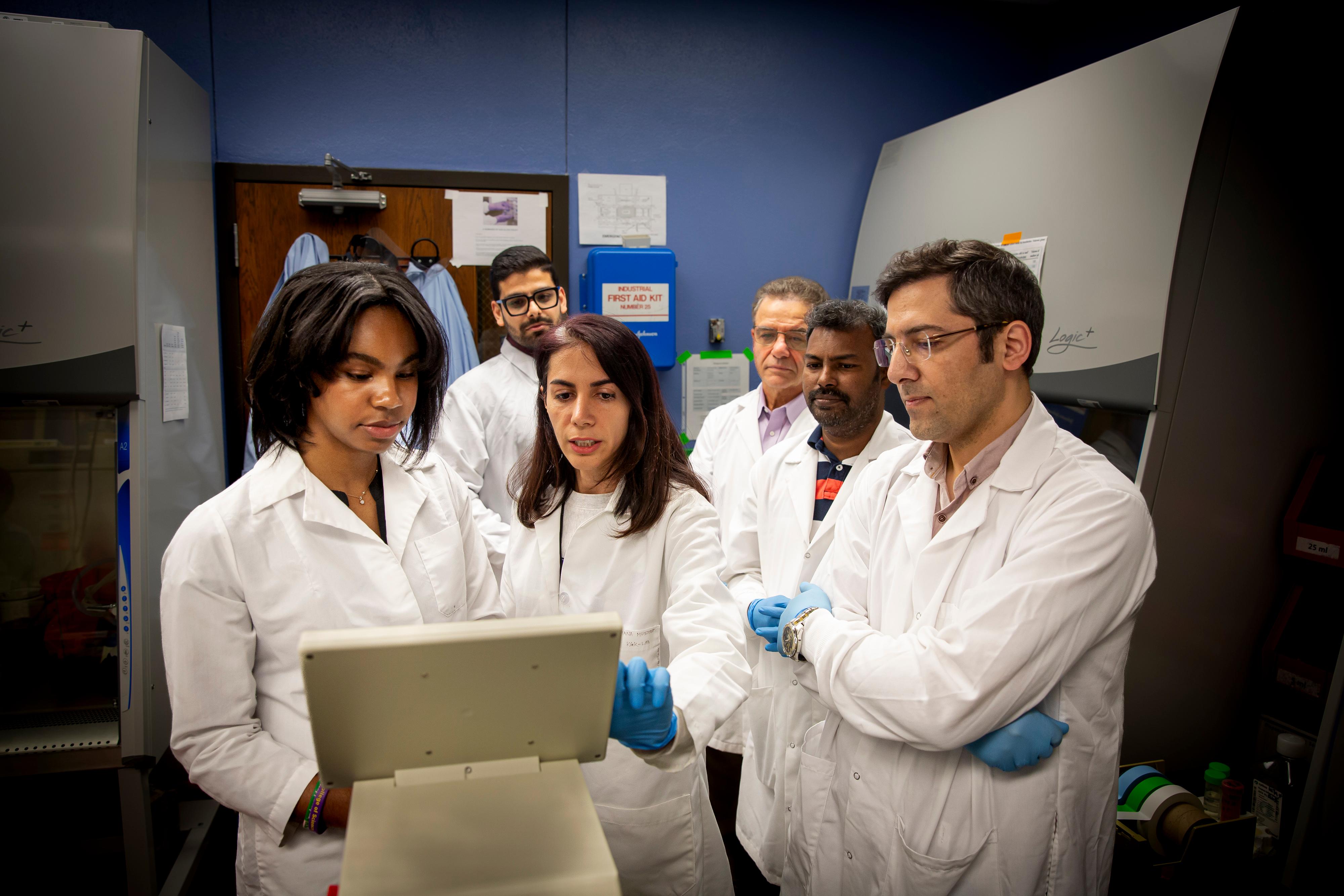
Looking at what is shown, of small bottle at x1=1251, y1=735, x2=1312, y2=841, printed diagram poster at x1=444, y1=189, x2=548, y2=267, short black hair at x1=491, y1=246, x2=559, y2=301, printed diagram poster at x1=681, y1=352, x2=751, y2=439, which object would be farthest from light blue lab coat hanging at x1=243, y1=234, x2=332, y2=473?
small bottle at x1=1251, y1=735, x2=1312, y2=841

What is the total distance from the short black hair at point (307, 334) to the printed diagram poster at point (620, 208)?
6.47 ft

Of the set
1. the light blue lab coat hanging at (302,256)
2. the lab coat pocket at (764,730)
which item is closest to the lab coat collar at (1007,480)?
the lab coat pocket at (764,730)

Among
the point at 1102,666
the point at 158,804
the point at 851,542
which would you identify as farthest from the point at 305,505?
the point at 158,804

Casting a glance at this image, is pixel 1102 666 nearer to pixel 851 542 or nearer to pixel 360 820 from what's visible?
pixel 851 542

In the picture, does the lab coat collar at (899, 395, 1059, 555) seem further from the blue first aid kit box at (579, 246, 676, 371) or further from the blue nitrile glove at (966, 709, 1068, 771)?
the blue first aid kit box at (579, 246, 676, 371)

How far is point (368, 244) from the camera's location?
2666 mm

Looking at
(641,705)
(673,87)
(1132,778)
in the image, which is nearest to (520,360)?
(673,87)

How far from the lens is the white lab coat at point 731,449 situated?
85.5 inches

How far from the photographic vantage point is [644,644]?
4.20ft

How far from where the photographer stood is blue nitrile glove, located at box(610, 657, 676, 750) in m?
0.86

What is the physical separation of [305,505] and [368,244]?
190cm

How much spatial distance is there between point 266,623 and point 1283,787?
2.39m

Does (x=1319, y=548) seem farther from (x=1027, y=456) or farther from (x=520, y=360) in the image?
(x=520, y=360)

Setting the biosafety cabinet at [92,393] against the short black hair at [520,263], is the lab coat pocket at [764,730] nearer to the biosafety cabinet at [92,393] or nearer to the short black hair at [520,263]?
the short black hair at [520,263]
